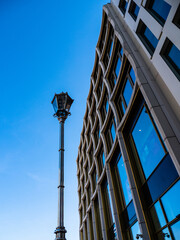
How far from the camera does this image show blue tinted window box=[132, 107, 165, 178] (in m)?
9.21

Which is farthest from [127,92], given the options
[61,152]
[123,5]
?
[61,152]

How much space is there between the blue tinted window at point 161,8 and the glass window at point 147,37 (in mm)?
1158

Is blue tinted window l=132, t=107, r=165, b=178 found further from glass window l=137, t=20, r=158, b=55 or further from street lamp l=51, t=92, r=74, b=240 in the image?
street lamp l=51, t=92, r=74, b=240

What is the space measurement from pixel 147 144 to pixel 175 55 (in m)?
4.57

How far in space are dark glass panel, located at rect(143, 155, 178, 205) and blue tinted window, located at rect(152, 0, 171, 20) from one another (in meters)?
6.73

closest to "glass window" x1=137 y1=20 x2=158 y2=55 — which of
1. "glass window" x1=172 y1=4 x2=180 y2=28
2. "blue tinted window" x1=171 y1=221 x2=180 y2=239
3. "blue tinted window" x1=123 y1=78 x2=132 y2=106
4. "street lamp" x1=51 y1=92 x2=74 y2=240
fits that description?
"glass window" x1=172 y1=4 x2=180 y2=28

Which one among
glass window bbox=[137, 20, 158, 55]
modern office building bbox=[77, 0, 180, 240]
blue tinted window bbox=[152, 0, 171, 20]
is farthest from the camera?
glass window bbox=[137, 20, 158, 55]

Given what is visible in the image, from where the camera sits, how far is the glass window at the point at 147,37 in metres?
10.5

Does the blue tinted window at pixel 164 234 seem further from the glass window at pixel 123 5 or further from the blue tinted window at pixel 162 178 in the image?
the glass window at pixel 123 5

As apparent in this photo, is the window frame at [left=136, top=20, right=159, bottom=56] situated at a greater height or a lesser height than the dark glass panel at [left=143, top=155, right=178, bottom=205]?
greater

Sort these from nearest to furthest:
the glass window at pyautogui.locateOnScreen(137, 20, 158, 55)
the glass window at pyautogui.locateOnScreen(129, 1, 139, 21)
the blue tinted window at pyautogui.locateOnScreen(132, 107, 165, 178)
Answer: the blue tinted window at pyautogui.locateOnScreen(132, 107, 165, 178), the glass window at pyautogui.locateOnScreen(137, 20, 158, 55), the glass window at pyautogui.locateOnScreen(129, 1, 139, 21)

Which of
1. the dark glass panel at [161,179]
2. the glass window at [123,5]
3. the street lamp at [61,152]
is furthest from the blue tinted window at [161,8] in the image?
the dark glass panel at [161,179]

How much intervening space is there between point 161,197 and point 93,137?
48.0 ft

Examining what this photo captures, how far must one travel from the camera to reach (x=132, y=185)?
10.8 metres
